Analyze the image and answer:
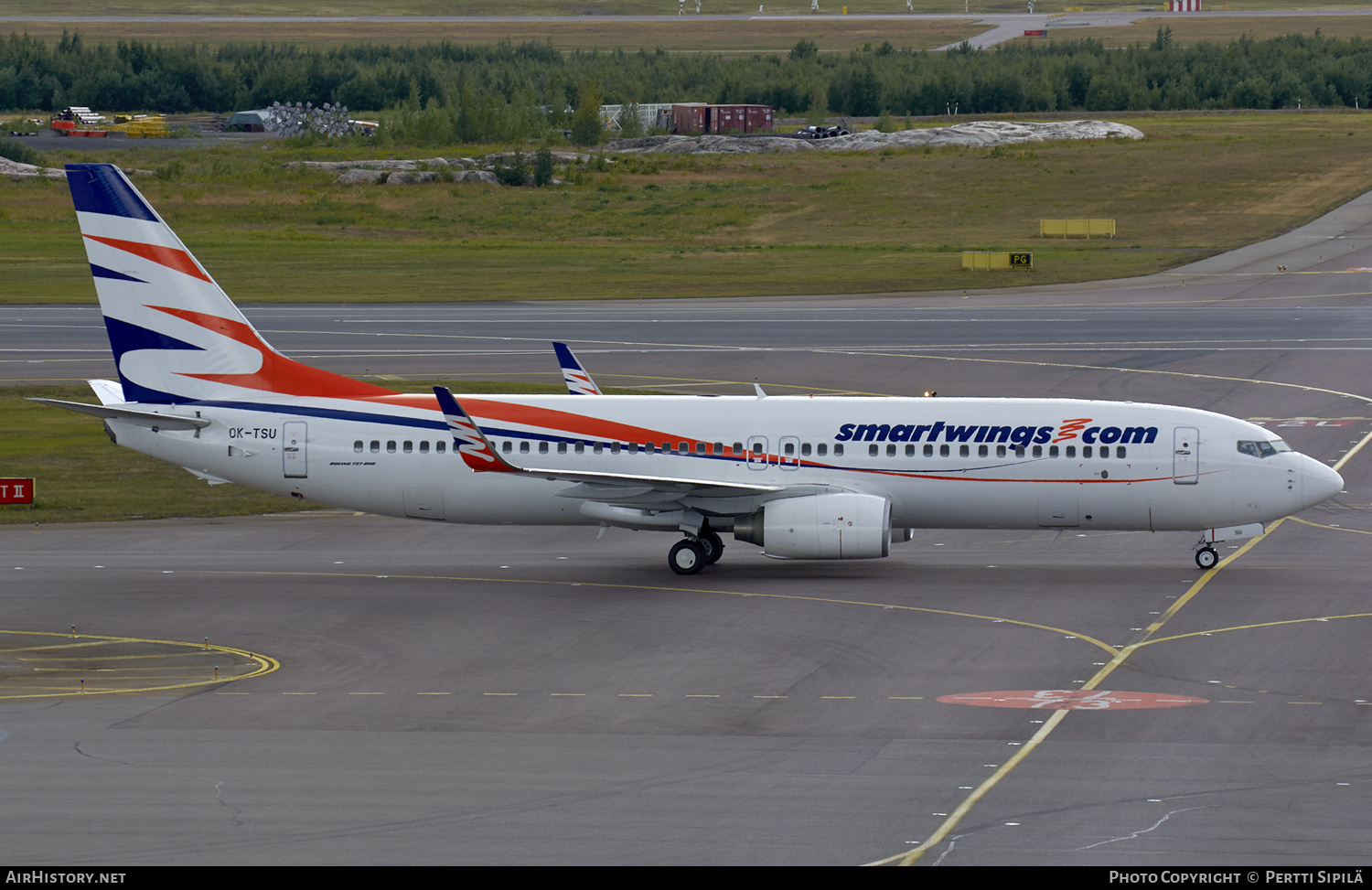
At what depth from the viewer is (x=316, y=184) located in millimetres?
146500

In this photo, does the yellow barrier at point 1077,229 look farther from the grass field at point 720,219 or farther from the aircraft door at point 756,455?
the aircraft door at point 756,455

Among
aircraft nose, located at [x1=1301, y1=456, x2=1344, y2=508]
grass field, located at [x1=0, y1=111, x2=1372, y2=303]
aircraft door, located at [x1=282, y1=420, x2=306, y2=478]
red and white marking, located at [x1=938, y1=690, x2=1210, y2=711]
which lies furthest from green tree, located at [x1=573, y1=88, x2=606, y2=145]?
red and white marking, located at [x1=938, y1=690, x2=1210, y2=711]

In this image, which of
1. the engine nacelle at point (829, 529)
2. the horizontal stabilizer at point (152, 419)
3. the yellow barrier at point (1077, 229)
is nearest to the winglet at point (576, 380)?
the engine nacelle at point (829, 529)

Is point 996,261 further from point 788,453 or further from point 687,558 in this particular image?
point 687,558

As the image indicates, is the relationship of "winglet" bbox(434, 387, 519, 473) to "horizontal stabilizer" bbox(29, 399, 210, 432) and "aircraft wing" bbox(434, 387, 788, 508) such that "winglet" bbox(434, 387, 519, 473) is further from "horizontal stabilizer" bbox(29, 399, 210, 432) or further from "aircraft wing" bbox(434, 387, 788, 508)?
"horizontal stabilizer" bbox(29, 399, 210, 432)

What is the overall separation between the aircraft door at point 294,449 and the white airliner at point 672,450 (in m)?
0.05

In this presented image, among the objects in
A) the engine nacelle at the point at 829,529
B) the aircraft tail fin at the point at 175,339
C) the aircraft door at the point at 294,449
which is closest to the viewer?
the engine nacelle at the point at 829,529

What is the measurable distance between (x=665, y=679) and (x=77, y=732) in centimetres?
1058

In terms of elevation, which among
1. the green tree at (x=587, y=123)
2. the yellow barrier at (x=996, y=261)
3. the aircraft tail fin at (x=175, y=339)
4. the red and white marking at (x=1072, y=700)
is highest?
the green tree at (x=587, y=123)

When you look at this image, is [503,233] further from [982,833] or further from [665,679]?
[982,833]

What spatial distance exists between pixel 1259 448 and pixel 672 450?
1459 centimetres

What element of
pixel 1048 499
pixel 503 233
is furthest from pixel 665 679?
pixel 503 233

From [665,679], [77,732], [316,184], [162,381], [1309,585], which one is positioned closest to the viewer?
[77,732]

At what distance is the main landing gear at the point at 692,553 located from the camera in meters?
40.2
